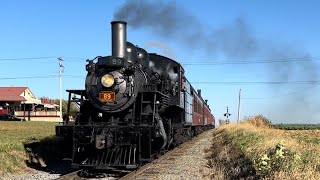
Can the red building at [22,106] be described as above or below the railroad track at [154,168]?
above

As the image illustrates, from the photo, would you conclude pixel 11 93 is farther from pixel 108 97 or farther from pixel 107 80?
pixel 107 80

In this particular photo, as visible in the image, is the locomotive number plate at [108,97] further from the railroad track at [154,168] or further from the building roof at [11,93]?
the building roof at [11,93]

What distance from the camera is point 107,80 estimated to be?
13406mm

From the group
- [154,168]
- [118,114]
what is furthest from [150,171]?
[118,114]

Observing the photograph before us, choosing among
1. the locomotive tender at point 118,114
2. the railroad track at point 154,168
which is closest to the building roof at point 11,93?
the railroad track at point 154,168

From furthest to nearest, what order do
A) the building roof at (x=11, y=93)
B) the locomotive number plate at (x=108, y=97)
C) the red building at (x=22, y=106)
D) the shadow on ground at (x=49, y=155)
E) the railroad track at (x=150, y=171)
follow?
the building roof at (x=11, y=93), the red building at (x=22, y=106), the shadow on ground at (x=49, y=155), the locomotive number plate at (x=108, y=97), the railroad track at (x=150, y=171)

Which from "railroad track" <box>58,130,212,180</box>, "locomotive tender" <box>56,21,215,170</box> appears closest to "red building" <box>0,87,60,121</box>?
"railroad track" <box>58,130,212,180</box>

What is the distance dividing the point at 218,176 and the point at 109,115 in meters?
4.64

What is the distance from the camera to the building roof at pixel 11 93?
244ft

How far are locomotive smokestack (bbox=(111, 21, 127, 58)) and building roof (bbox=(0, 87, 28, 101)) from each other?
63.9m

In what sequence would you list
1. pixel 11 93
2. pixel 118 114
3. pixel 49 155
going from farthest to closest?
pixel 11 93 < pixel 49 155 < pixel 118 114

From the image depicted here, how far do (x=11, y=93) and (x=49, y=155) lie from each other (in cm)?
6542

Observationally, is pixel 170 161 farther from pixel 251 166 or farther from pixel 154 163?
pixel 251 166

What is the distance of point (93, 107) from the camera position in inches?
558
